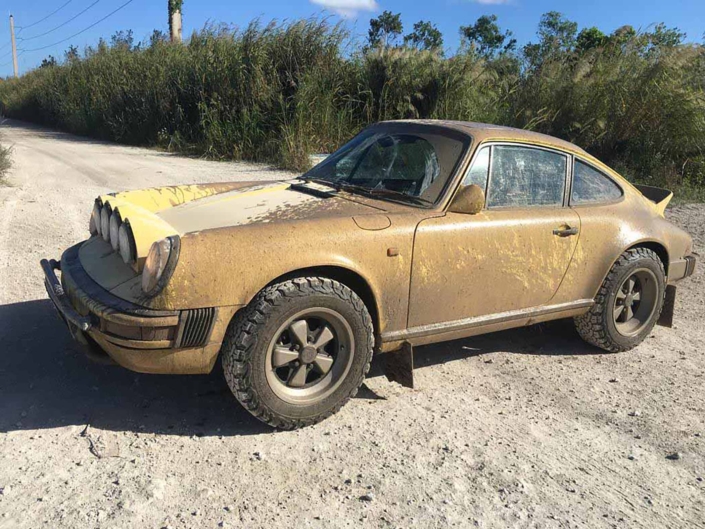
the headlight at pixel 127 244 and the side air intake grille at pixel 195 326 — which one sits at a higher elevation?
the headlight at pixel 127 244

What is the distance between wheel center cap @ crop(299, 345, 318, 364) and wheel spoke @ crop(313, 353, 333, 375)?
0.11 ft

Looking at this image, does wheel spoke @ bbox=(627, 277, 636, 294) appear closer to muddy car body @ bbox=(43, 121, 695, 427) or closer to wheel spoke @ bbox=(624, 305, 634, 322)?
muddy car body @ bbox=(43, 121, 695, 427)

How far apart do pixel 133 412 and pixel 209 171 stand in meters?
8.77

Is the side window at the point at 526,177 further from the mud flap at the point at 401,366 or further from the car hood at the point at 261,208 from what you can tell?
the mud flap at the point at 401,366

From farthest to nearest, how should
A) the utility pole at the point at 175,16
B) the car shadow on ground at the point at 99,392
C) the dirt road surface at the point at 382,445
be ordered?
1. the utility pole at the point at 175,16
2. the car shadow on ground at the point at 99,392
3. the dirt road surface at the point at 382,445

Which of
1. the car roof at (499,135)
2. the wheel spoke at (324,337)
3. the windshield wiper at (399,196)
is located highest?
the car roof at (499,135)

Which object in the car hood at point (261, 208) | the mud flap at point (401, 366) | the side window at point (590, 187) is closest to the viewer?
the car hood at point (261, 208)

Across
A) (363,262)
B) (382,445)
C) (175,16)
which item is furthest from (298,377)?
(175,16)

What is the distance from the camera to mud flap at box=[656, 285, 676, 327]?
15.3ft

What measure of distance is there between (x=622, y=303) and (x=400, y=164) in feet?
6.46

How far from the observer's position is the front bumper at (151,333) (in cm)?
275

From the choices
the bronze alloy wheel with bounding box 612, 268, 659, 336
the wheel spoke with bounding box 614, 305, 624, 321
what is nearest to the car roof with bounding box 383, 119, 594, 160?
the bronze alloy wheel with bounding box 612, 268, 659, 336

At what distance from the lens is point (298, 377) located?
10.2 ft

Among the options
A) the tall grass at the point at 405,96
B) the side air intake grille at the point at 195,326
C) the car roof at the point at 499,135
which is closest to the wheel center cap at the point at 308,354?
the side air intake grille at the point at 195,326
